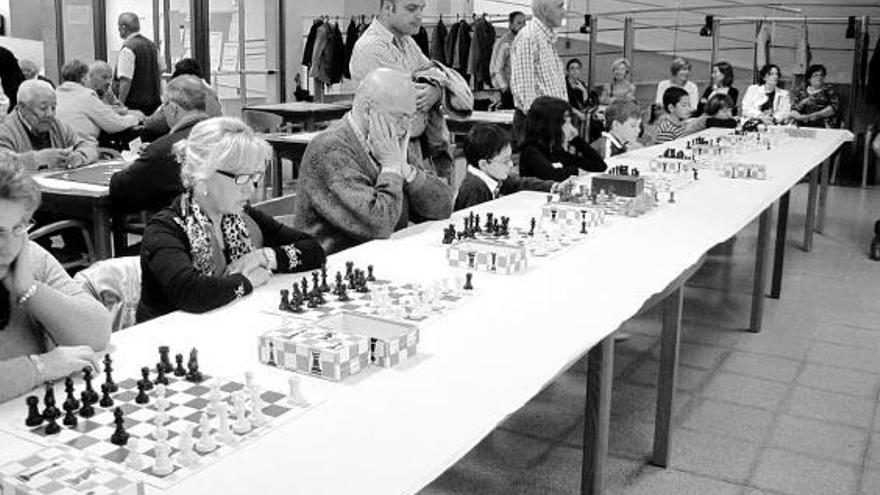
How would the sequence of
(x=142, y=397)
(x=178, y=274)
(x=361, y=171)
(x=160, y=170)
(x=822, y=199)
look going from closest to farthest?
(x=142, y=397), (x=178, y=274), (x=361, y=171), (x=160, y=170), (x=822, y=199)

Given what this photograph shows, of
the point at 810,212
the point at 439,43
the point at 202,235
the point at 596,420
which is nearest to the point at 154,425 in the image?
the point at 202,235

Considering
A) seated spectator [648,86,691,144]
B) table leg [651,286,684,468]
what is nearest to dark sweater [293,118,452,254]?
table leg [651,286,684,468]

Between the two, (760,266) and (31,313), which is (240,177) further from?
(760,266)

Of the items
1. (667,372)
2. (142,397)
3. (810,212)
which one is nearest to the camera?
(142,397)

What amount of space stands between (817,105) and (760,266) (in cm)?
631

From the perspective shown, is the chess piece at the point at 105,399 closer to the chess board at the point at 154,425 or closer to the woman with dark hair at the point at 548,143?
the chess board at the point at 154,425

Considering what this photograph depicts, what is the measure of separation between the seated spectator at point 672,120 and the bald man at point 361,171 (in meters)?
4.39

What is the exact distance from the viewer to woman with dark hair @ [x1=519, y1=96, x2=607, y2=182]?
452 cm

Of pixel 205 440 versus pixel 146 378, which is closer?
pixel 205 440

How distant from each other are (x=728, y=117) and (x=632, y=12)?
4.16m

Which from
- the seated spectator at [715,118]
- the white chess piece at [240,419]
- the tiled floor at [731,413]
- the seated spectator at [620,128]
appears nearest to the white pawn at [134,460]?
the white chess piece at [240,419]

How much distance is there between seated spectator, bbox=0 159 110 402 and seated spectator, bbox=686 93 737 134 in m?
6.10

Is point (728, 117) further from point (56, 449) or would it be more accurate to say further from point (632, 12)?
point (56, 449)

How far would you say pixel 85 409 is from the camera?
152cm
